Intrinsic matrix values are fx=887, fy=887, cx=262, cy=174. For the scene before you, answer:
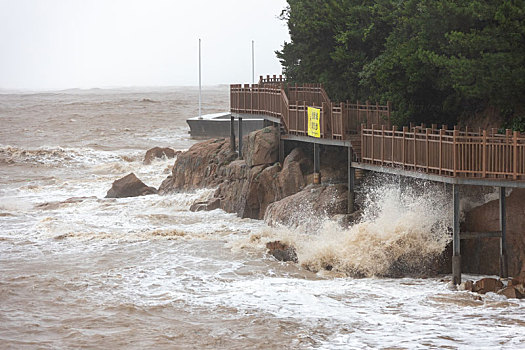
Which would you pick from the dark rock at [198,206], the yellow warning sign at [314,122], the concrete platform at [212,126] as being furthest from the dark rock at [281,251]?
the concrete platform at [212,126]

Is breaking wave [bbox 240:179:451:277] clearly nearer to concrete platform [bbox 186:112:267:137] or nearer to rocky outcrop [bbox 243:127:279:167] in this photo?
rocky outcrop [bbox 243:127:279:167]

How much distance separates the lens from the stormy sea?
18328 millimetres

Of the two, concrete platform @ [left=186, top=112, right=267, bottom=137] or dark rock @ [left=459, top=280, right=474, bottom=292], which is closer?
dark rock @ [left=459, top=280, right=474, bottom=292]

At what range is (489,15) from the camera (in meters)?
24.6

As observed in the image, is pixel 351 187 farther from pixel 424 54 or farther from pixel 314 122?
pixel 424 54

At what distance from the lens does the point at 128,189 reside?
135ft

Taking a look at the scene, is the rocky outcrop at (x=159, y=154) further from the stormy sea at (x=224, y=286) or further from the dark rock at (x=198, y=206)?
the dark rock at (x=198, y=206)

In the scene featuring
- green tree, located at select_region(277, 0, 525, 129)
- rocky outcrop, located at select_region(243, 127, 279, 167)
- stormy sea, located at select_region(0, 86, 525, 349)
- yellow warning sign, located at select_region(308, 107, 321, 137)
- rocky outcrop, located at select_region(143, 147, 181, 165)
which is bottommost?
stormy sea, located at select_region(0, 86, 525, 349)

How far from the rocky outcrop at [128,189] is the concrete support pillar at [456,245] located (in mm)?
21299

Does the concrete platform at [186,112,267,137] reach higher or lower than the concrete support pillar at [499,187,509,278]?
higher

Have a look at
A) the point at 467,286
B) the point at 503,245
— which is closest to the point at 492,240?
the point at 503,245

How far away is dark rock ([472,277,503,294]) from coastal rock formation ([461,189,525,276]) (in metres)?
1.86

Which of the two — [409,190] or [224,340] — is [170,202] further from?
[224,340]

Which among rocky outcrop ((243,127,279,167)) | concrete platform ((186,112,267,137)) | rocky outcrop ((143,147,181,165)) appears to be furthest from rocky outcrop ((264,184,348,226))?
concrete platform ((186,112,267,137))
